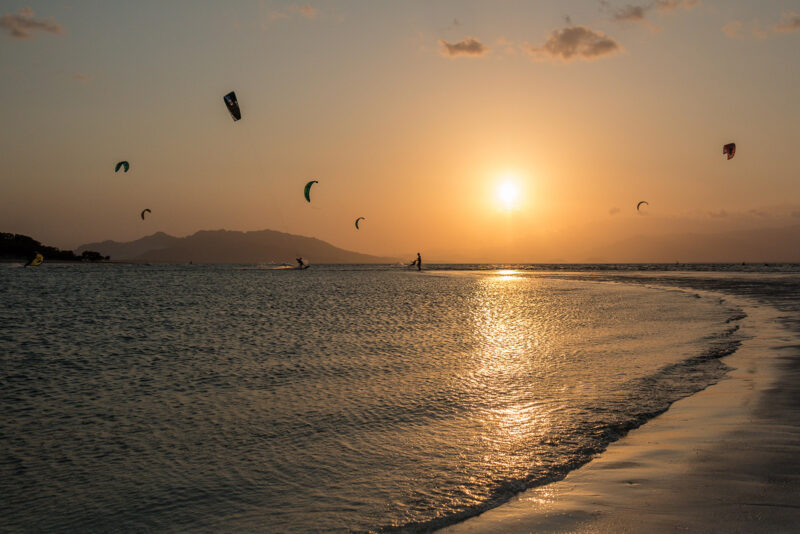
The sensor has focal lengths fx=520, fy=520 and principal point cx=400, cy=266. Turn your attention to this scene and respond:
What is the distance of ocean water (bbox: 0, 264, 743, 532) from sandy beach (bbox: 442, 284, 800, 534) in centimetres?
41

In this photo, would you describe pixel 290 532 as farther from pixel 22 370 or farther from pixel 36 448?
pixel 22 370

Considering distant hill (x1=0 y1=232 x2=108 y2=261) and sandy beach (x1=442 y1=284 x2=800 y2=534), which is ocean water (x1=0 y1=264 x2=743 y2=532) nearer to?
sandy beach (x1=442 y1=284 x2=800 y2=534)

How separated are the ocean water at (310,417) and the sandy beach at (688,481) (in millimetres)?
407

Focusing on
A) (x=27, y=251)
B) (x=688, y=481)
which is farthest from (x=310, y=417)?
(x=27, y=251)

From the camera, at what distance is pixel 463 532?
15.8 ft

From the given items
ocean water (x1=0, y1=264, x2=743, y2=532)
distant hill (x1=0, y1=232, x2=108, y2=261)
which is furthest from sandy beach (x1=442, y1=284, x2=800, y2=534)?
distant hill (x1=0, y1=232, x2=108, y2=261)

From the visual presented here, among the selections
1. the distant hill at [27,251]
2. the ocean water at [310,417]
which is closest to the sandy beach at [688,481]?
the ocean water at [310,417]

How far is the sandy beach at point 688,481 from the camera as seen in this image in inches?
186

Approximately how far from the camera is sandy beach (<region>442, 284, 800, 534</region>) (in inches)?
186

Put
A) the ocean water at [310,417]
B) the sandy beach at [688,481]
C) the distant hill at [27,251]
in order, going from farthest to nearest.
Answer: the distant hill at [27,251] → the ocean water at [310,417] → the sandy beach at [688,481]

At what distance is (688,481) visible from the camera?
5.64 m

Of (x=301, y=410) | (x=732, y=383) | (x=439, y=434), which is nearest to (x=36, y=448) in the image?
(x=301, y=410)

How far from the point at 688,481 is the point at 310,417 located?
18.6 ft

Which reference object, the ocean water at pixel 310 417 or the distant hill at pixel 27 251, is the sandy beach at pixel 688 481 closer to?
the ocean water at pixel 310 417
